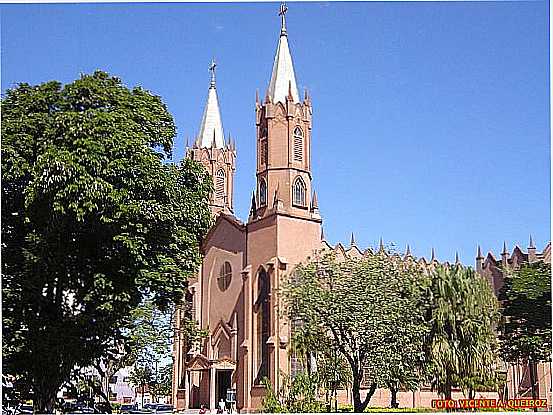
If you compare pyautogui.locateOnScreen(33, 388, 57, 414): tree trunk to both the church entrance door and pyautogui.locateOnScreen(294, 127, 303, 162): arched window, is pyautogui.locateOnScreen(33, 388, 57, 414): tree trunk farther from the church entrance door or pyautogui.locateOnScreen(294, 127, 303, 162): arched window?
pyautogui.locateOnScreen(294, 127, 303, 162): arched window

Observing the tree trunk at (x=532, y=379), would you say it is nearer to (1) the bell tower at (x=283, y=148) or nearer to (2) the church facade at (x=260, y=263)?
(2) the church facade at (x=260, y=263)

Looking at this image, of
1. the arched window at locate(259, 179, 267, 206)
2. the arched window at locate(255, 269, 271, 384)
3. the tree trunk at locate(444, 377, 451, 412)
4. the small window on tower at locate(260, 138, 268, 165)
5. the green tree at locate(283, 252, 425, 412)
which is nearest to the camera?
the tree trunk at locate(444, 377, 451, 412)

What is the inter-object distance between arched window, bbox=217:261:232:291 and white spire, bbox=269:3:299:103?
13.4 ft

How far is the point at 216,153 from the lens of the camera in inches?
858

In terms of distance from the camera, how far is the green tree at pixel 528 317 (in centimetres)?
1417

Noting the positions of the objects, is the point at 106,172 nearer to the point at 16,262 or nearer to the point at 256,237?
the point at 16,262

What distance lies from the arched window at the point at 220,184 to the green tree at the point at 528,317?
9.14 m

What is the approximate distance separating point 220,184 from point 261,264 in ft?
16.1

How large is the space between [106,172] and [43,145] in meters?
0.84

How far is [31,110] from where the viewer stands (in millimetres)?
10211

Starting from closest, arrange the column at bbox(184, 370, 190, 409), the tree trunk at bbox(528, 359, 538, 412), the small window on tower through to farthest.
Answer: the tree trunk at bbox(528, 359, 538, 412) → the small window on tower → the column at bbox(184, 370, 190, 409)

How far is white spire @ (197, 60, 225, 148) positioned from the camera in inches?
872

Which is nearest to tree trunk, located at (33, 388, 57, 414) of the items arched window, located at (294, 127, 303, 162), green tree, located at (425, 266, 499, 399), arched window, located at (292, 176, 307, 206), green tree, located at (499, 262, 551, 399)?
green tree, located at (425, 266, 499, 399)

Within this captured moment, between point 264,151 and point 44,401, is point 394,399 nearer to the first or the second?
point 44,401
